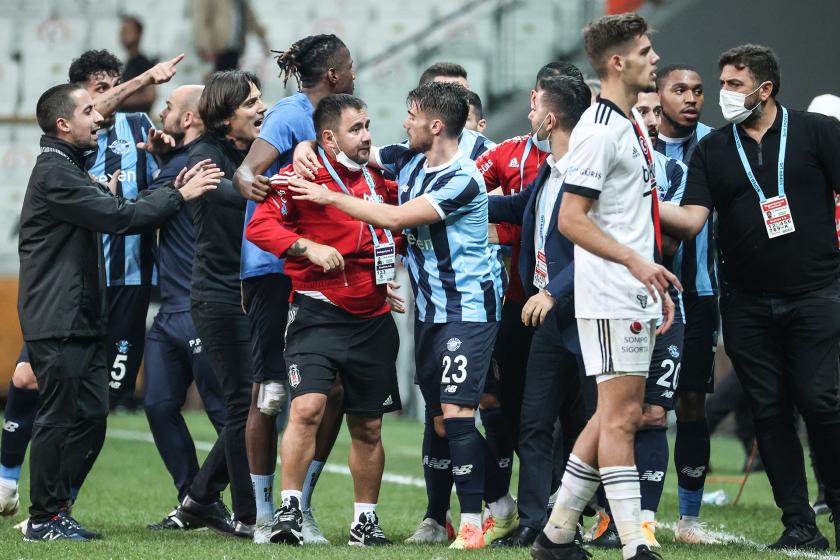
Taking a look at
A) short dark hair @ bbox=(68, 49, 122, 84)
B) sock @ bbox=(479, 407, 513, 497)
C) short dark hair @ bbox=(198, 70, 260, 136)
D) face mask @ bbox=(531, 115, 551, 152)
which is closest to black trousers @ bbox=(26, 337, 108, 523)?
short dark hair @ bbox=(198, 70, 260, 136)

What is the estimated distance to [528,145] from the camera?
6148 millimetres

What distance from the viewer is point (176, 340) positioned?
669cm

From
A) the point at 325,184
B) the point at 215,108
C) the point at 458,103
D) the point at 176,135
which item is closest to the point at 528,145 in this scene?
the point at 458,103

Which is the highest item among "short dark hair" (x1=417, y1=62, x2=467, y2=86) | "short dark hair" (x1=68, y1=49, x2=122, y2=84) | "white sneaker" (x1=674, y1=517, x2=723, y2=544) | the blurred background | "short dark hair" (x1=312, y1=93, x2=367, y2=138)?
the blurred background

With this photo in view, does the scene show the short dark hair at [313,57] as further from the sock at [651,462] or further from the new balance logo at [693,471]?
the new balance logo at [693,471]

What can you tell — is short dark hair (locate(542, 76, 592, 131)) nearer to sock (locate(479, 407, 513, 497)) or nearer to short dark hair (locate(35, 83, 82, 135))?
sock (locate(479, 407, 513, 497))

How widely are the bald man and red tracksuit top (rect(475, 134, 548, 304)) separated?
1.53 meters

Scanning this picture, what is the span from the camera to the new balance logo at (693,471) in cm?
619

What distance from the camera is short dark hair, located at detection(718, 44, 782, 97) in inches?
223

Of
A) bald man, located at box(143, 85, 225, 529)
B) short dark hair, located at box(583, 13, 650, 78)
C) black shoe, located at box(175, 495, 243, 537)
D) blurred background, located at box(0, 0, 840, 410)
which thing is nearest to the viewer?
short dark hair, located at box(583, 13, 650, 78)

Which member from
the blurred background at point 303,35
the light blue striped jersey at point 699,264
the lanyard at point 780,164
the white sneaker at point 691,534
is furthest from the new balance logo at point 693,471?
the blurred background at point 303,35

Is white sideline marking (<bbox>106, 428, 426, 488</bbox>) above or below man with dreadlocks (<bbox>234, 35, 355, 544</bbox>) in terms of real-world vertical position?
below

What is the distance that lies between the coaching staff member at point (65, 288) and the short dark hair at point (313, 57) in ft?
2.11

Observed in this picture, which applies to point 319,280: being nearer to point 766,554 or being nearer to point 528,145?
point 528,145
